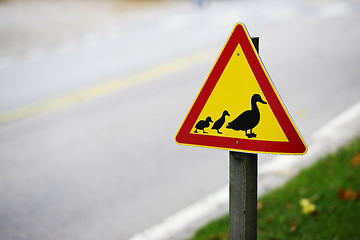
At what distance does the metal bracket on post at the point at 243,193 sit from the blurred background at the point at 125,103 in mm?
1799

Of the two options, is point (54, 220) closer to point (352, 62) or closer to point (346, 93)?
point (346, 93)

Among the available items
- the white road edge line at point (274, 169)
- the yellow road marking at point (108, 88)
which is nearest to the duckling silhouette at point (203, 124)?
the white road edge line at point (274, 169)

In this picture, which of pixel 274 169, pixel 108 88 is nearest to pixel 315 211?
pixel 274 169

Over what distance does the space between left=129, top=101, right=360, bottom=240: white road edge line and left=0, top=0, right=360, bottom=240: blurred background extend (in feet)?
0.37

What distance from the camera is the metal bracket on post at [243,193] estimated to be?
6.00 feet

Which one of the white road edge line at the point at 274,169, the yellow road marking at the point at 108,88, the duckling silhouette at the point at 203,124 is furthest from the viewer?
the yellow road marking at the point at 108,88

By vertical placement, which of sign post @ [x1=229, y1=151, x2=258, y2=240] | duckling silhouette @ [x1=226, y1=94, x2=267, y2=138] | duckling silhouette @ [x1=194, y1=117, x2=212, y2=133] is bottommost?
sign post @ [x1=229, y1=151, x2=258, y2=240]

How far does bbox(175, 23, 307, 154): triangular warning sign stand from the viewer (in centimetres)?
177

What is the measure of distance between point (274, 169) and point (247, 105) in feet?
8.65

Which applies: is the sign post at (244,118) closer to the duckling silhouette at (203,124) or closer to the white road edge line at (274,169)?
the duckling silhouette at (203,124)

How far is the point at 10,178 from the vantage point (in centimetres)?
445

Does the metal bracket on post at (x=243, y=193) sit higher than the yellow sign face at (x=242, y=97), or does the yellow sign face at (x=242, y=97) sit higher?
the yellow sign face at (x=242, y=97)

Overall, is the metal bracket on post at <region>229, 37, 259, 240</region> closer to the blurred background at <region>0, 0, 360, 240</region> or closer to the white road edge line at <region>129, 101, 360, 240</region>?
the white road edge line at <region>129, 101, 360, 240</region>

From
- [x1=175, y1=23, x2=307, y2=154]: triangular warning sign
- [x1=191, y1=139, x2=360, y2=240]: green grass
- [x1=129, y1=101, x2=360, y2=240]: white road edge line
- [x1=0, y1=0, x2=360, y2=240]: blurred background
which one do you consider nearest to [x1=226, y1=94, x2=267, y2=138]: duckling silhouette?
[x1=175, y1=23, x2=307, y2=154]: triangular warning sign
